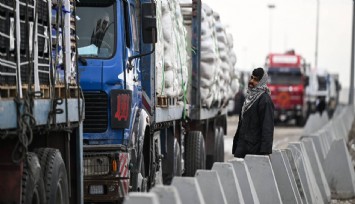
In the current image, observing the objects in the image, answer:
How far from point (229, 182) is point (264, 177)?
5.77ft

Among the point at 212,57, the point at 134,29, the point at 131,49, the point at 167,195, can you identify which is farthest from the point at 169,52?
the point at 167,195

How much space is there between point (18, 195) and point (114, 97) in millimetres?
4205

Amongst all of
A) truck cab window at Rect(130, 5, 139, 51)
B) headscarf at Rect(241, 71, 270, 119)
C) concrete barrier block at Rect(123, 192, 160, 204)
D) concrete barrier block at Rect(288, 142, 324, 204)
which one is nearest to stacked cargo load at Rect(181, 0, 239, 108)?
concrete barrier block at Rect(288, 142, 324, 204)

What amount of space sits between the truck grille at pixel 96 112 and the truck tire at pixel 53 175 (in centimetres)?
273

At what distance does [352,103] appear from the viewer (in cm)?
5600

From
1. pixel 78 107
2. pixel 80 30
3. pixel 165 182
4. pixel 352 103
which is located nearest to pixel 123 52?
pixel 80 30

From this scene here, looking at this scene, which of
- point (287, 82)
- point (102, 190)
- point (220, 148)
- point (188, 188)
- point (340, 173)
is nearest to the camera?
point (188, 188)

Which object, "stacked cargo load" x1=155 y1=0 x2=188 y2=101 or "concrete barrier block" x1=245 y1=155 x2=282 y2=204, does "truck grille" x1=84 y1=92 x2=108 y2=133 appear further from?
"concrete barrier block" x1=245 y1=155 x2=282 y2=204

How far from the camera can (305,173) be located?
14.4 m

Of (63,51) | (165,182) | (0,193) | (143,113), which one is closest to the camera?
(0,193)

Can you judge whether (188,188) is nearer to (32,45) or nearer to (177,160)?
(32,45)

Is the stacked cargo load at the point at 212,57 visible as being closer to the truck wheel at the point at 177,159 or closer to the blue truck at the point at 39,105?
the truck wheel at the point at 177,159

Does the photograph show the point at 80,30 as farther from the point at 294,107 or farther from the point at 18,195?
the point at 294,107

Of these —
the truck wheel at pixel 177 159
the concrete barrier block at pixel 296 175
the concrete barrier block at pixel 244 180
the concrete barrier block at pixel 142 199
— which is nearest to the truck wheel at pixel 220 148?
the truck wheel at pixel 177 159
